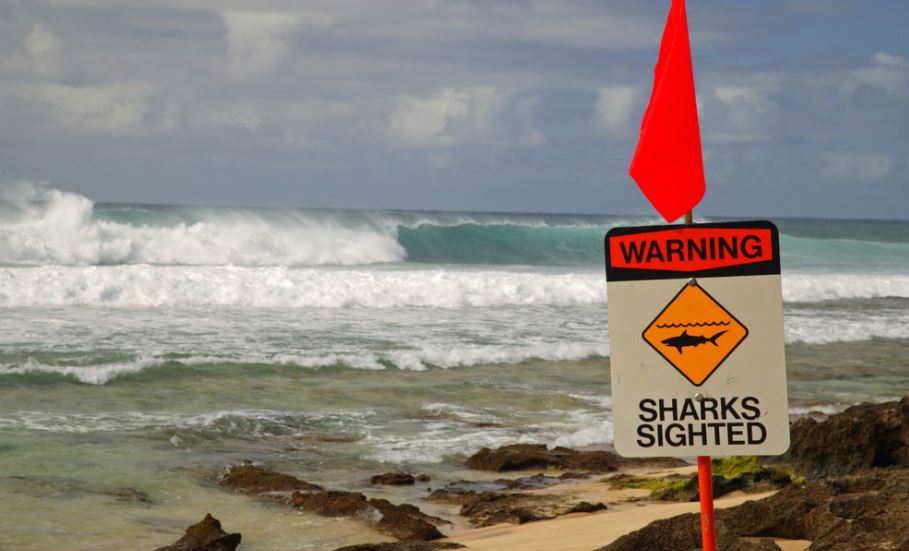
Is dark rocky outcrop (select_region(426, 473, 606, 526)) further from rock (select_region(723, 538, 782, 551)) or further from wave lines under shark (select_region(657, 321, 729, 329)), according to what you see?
wave lines under shark (select_region(657, 321, 729, 329))

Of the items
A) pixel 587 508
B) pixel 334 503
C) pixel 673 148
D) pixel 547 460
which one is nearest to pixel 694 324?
pixel 673 148

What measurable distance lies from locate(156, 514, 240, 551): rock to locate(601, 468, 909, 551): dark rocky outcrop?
2729mm

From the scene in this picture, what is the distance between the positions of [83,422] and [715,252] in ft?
30.5

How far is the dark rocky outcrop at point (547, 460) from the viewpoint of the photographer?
9.52 meters

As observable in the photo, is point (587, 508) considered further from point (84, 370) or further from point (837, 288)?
point (837, 288)

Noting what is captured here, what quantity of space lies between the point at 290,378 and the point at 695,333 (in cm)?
1166

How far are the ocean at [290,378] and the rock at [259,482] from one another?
0.65ft

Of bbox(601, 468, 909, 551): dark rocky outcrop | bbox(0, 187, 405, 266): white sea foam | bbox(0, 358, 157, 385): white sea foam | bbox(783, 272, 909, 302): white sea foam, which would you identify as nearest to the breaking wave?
bbox(0, 187, 405, 266): white sea foam

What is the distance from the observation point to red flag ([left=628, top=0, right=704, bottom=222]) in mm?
3070

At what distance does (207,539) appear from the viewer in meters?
6.60

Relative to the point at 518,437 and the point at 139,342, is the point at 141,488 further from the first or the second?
the point at 139,342

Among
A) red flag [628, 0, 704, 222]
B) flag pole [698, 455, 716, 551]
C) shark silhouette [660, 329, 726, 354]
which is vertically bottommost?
flag pole [698, 455, 716, 551]

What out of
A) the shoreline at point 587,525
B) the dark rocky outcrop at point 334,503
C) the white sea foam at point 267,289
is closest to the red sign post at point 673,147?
the shoreline at point 587,525

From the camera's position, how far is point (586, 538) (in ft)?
19.7
